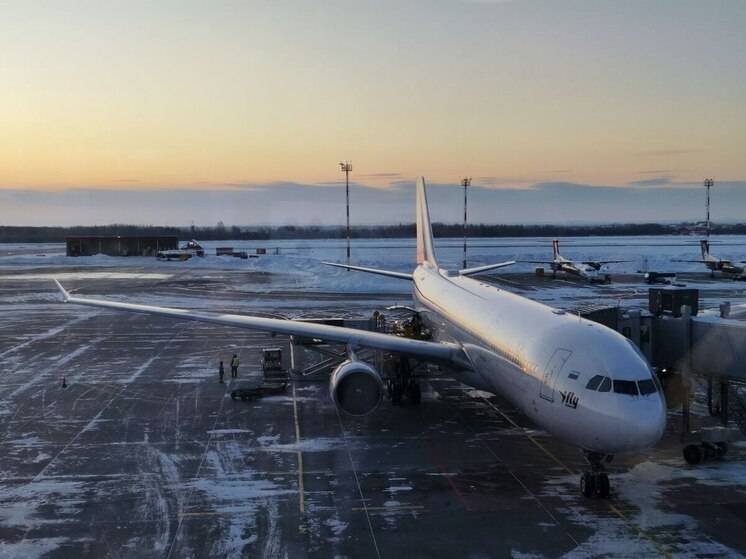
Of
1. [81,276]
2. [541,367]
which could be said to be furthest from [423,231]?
[81,276]

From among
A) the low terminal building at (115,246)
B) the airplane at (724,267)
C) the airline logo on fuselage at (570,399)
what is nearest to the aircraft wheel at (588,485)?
Result: the airline logo on fuselage at (570,399)

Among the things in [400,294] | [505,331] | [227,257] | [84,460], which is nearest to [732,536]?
[505,331]

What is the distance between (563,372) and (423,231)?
22363mm

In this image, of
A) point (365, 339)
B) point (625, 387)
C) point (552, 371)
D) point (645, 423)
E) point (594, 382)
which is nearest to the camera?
point (645, 423)

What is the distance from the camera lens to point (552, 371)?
14.7 meters

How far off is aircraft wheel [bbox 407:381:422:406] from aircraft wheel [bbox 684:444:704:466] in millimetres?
8786

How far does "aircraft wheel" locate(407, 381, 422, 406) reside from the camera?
23469 millimetres

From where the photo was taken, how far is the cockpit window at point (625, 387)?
13430 mm

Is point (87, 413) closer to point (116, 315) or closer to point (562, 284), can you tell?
point (116, 315)

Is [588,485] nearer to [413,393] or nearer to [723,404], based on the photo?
[723,404]

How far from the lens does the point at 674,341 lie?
20.7m

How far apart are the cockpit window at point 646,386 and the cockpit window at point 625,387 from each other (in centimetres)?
13

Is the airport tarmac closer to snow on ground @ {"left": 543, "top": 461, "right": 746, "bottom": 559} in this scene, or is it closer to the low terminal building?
snow on ground @ {"left": 543, "top": 461, "right": 746, "bottom": 559}

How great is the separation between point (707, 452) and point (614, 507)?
4315 millimetres
